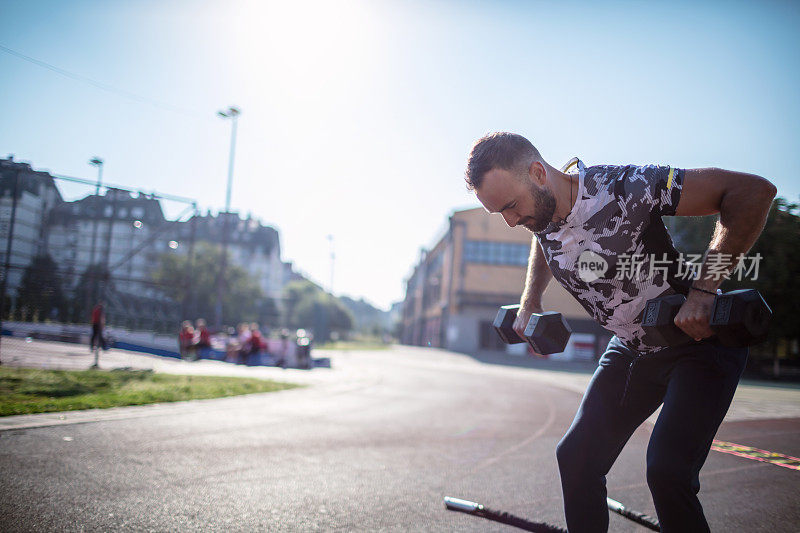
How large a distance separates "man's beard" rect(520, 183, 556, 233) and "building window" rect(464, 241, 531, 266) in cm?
4464

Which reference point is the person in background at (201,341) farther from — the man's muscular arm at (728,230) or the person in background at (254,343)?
the man's muscular arm at (728,230)

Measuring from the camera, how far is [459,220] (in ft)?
154

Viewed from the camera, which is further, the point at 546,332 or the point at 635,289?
the point at 546,332

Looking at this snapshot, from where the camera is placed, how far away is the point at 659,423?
1976 mm

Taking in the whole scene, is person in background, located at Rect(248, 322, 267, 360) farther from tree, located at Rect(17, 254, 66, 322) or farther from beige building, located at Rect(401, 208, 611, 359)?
beige building, located at Rect(401, 208, 611, 359)

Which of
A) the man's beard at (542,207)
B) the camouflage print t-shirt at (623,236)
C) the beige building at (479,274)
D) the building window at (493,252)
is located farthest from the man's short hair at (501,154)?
the building window at (493,252)

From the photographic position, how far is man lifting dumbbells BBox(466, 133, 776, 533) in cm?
188

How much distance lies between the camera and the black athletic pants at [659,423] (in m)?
1.88

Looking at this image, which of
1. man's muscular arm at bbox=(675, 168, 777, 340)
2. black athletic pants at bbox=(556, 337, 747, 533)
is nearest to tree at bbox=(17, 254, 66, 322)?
black athletic pants at bbox=(556, 337, 747, 533)

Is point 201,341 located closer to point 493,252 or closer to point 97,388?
point 97,388

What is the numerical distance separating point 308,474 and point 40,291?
33.3 ft

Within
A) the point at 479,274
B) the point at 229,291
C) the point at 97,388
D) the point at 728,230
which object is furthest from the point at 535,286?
the point at 229,291

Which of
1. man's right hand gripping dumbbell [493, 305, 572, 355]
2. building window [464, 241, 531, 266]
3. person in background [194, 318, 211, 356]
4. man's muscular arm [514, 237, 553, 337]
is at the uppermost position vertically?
building window [464, 241, 531, 266]

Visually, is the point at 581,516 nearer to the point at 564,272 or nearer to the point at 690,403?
the point at 690,403
